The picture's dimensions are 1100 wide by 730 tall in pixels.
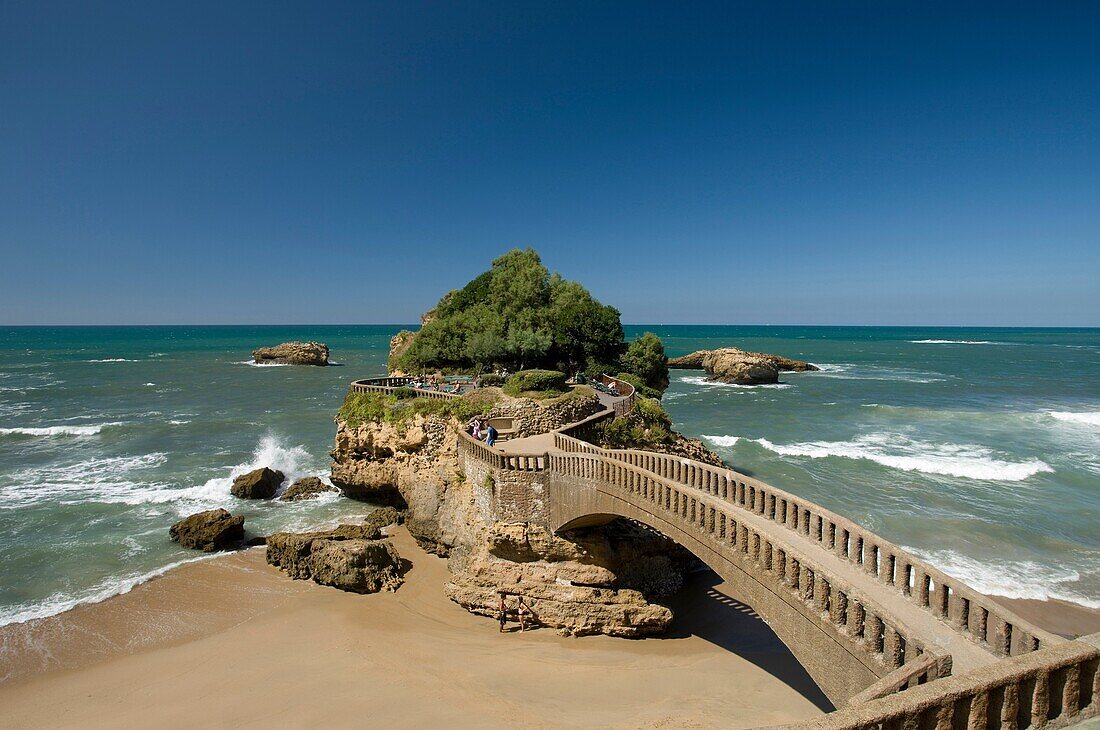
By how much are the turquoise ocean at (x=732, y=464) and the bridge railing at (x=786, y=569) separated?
12.8 m

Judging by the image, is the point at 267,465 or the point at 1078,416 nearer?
the point at 267,465

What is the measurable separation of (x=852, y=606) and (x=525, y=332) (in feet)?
86.7

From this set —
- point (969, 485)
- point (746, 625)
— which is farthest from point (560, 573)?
point (969, 485)

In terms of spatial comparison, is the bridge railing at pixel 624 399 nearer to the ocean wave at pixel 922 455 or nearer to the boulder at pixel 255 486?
the ocean wave at pixel 922 455

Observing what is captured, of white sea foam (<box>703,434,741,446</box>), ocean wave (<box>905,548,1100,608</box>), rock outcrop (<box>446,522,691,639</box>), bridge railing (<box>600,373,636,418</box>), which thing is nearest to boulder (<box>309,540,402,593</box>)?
rock outcrop (<box>446,522,691,639</box>)

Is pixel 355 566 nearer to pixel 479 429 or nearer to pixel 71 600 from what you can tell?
pixel 479 429

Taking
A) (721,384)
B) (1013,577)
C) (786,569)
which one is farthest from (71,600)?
(721,384)

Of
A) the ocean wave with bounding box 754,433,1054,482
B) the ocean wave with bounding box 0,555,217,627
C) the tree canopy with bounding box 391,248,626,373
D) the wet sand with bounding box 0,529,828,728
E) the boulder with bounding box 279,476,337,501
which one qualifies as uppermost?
the tree canopy with bounding box 391,248,626,373

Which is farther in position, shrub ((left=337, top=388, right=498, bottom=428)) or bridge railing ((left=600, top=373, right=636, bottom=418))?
bridge railing ((left=600, top=373, right=636, bottom=418))

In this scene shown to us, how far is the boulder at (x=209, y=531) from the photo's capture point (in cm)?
2081

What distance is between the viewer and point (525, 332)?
1300 inches

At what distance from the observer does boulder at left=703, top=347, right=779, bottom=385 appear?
71.9 meters

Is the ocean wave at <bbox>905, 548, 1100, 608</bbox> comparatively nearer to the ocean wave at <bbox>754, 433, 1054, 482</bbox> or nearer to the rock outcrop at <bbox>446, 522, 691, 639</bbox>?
the rock outcrop at <bbox>446, 522, 691, 639</bbox>

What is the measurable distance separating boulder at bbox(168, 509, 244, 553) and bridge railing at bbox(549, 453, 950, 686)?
15990 mm
